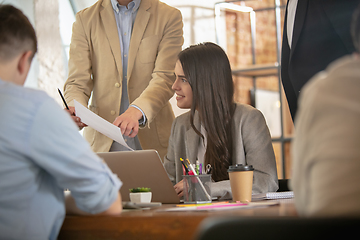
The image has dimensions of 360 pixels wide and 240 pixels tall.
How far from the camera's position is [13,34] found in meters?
0.86

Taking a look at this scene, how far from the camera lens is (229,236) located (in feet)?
1.56

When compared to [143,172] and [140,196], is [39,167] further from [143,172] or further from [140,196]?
[143,172]

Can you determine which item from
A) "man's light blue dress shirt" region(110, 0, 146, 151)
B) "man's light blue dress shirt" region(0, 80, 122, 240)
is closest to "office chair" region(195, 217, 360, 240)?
"man's light blue dress shirt" region(0, 80, 122, 240)

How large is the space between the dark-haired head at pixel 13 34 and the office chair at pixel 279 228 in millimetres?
610

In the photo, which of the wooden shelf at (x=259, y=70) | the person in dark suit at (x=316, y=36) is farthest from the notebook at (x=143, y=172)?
the wooden shelf at (x=259, y=70)

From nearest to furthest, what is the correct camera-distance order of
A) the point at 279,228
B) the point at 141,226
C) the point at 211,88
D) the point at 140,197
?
1. the point at 279,228
2. the point at 141,226
3. the point at 140,197
4. the point at 211,88

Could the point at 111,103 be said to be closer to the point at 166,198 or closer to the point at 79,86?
the point at 79,86

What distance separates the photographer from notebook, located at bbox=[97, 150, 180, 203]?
1227 millimetres

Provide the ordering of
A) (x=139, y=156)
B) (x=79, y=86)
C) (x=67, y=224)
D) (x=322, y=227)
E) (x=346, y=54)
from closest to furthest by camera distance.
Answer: (x=322, y=227) → (x=67, y=224) → (x=139, y=156) → (x=346, y=54) → (x=79, y=86)

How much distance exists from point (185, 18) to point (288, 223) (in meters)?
5.26

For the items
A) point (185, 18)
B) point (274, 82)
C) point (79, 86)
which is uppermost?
point (185, 18)

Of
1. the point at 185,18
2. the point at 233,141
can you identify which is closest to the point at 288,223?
the point at 233,141

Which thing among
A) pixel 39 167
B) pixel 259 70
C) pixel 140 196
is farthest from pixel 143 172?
pixel 259 70

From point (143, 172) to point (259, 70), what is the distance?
4820 millimetres
